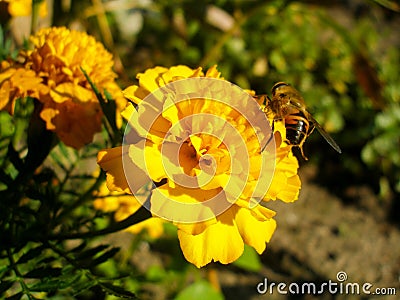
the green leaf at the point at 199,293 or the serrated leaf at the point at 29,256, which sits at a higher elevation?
the serrated leaf at the point at 29,256

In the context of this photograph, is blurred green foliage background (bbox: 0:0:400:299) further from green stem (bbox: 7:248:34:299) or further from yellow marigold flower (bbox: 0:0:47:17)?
green stem (bbox: 7:248:34:299)

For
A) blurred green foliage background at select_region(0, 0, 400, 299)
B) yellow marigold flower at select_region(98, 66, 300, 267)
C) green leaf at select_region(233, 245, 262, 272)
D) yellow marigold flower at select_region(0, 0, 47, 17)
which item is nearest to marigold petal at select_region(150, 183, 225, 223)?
yellow marigold flower at select_region(98, 66, 300, 267)

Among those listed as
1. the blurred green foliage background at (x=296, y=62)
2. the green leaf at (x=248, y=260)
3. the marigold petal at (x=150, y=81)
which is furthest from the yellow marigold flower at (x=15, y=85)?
the blurred green foliage background at (x=296, y=62)

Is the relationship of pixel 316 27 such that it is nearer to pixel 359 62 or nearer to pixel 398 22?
A: pixel 398 22

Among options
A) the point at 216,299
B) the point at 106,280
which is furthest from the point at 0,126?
the point at 216,299

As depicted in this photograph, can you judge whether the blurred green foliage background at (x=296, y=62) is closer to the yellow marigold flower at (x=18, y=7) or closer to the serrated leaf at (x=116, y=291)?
the yellow marigold flower at (x=18, y=7)
